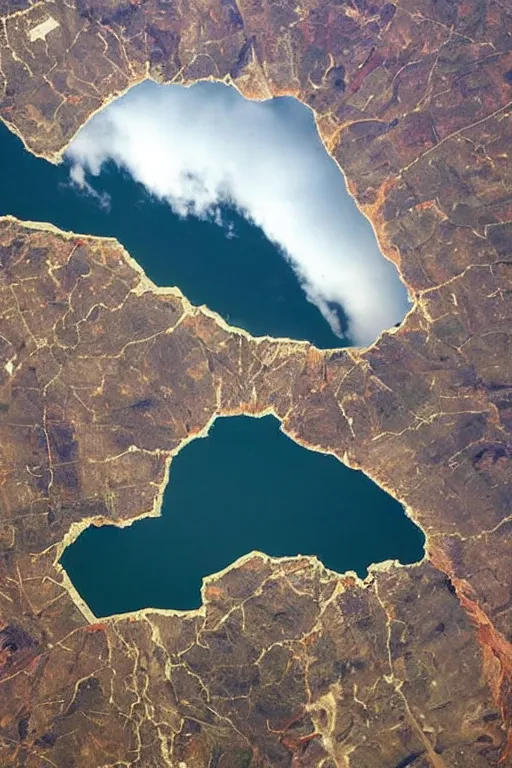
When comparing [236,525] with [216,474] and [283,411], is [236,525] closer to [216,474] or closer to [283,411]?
[216,474]

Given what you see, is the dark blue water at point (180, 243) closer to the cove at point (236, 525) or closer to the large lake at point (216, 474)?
the large lake at point (216, 474)

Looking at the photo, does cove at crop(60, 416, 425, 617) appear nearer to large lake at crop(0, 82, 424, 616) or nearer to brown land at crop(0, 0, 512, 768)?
large lake at crop(0, 82, 424, 616)

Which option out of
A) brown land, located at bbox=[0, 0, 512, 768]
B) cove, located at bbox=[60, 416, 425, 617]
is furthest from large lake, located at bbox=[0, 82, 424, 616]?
brown land, located at bbox=[0, 0, 512, 768]

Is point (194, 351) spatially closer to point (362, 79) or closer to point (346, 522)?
point (346, 522)

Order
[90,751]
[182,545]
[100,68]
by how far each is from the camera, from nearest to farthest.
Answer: [90,751], [182,545], [100,68]

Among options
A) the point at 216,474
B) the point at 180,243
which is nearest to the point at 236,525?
the point at 216,474

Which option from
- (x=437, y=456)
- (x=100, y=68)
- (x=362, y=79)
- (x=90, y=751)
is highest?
(x=362, y=79)

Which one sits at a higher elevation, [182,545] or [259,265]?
[259,265]

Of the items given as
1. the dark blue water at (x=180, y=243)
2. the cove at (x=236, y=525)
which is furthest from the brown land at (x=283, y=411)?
the dark blue water at (x=180, y=243)

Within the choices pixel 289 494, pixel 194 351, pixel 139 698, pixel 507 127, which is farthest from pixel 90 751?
pixel 507 127
